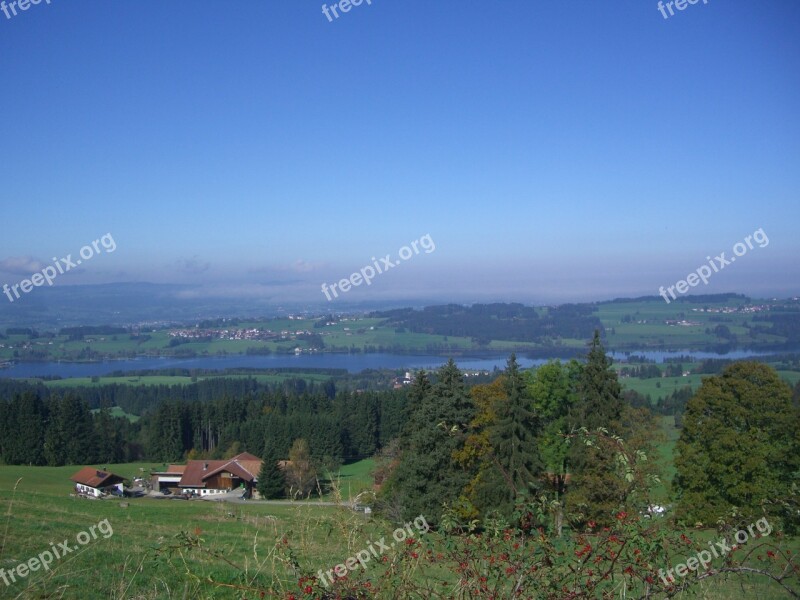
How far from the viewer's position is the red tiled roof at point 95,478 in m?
32.6

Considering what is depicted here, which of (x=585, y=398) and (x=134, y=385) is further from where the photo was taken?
(x=134, y=385)

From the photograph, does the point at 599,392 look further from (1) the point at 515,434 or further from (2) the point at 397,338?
(2) the point at 397,338

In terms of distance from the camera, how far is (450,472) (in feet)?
58.5

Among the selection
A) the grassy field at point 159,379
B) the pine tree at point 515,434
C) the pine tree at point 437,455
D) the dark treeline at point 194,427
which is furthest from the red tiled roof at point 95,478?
the grassy field at point 159,379

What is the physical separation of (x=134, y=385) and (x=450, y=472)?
59559mm

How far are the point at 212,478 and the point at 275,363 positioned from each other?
5817cm

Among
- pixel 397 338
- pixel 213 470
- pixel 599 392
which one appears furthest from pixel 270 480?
pixel 397 338

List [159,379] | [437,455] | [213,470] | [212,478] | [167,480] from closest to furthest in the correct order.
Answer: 1. [437,455]
2. [212,478]
3. [213,470]
4. [167,480]
5. [159,379]

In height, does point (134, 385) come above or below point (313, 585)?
→ below

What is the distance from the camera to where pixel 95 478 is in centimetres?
3331

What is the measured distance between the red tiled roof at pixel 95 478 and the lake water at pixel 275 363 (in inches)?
1590

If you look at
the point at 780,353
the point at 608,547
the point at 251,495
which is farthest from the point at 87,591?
the point at 780,353

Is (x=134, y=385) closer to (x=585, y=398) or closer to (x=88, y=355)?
(x=88, y=355)

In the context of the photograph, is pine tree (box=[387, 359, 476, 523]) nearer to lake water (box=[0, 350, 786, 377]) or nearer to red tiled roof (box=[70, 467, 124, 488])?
red tiled roof (box=[70, 467, 124, 488])
